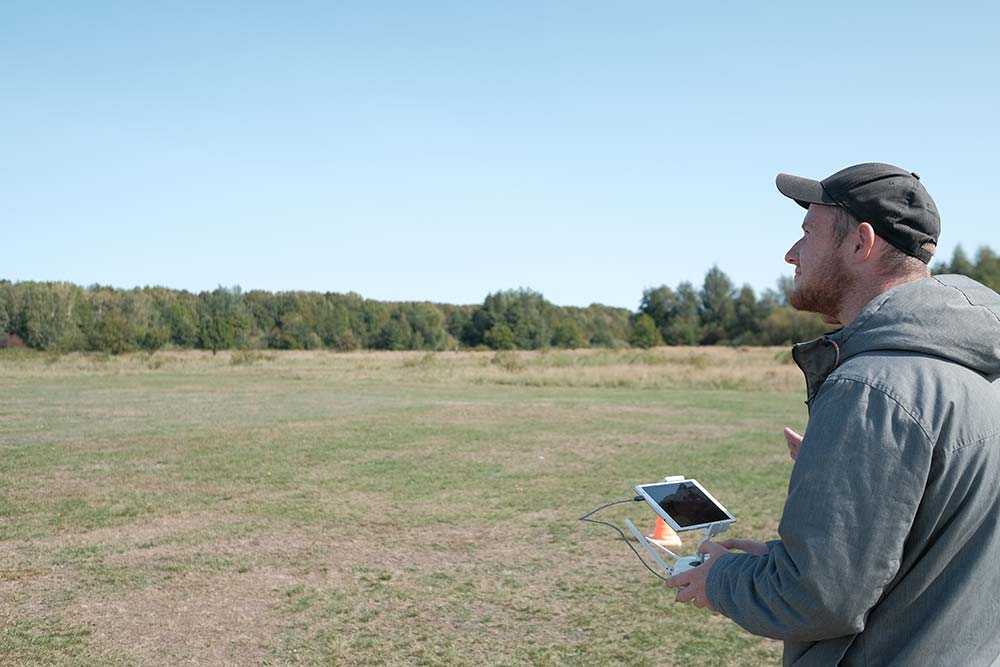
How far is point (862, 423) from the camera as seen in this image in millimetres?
1515

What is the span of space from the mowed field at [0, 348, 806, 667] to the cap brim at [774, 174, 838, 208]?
11.5ft

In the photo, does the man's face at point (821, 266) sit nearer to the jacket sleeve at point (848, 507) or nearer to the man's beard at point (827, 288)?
the man's beard at point (827, 288)

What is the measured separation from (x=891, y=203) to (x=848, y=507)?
0.67 meters

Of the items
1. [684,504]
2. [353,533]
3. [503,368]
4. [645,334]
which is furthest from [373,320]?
[684,504]

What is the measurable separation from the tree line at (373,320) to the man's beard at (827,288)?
4244 cm

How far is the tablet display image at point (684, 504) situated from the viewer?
7.94 ft

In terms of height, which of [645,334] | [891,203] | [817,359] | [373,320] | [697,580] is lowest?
[697,580]

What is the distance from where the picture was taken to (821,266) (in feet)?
6.09

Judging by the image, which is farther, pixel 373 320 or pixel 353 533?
pixel 373 320

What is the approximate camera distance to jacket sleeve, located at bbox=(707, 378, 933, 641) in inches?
59.3

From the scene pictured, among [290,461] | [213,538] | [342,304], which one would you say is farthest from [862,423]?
[342,304]

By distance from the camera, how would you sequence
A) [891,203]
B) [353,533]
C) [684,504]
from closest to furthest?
[891,203]
[684,504]
[353,533]

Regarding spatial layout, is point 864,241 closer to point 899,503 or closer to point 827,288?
point 827,288

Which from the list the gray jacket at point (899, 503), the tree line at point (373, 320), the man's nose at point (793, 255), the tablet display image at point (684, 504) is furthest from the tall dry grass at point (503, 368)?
the gray jacket at point (899, 503)
